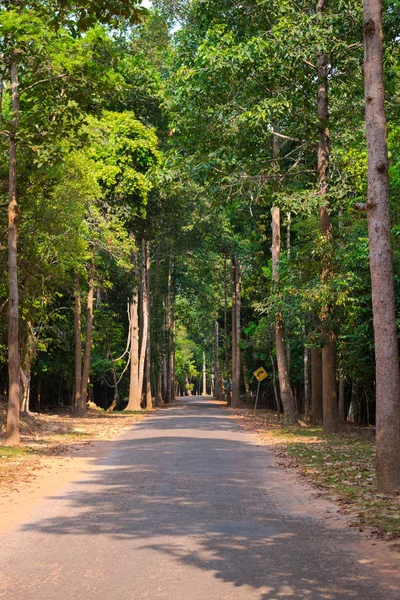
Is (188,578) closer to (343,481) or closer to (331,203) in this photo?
(343,481)

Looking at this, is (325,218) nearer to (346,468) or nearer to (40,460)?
(346,468)

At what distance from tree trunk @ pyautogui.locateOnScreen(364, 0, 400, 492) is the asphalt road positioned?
1.53m

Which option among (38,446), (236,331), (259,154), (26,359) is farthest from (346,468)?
(236,331)

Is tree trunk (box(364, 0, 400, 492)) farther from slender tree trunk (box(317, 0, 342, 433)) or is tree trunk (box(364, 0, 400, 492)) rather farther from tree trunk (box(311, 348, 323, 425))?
tree trunk (box(311, 348, 323, 425))

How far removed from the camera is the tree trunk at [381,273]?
35.8 feet

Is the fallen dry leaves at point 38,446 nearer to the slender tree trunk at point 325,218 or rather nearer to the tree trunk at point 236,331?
the slender tree trunk at point 325,218

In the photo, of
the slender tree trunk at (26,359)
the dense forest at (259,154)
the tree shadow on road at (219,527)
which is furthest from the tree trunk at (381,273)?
the slender tree trunk at (26,359)

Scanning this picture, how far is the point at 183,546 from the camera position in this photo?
724 cm

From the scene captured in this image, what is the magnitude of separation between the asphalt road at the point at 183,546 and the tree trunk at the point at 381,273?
1.53 metres

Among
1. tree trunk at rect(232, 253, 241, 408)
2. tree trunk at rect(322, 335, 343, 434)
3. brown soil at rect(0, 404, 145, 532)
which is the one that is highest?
tree trunk at rect(232, 253, 241, 408)

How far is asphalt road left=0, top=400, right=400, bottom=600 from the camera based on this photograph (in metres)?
5.79

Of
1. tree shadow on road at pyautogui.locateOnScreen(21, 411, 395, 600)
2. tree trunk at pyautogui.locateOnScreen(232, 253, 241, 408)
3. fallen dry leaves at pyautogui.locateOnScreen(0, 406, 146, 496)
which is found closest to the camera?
tree shadow on road at pyautogui.locateOnScreen(21, 411, 395, 600)

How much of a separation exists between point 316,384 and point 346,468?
1236cm

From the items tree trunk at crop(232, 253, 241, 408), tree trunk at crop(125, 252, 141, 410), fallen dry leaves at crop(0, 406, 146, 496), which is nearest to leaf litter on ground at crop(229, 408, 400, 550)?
fallen dry leaves at crop(0, 406, 146, 496)
